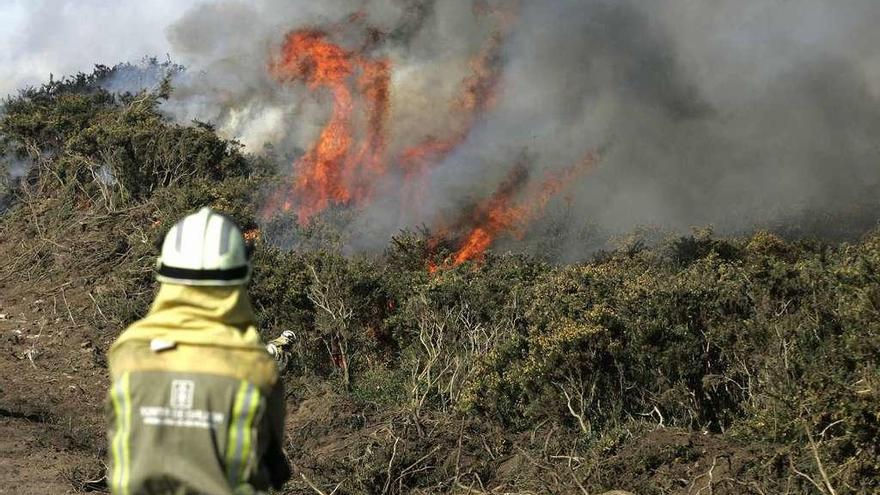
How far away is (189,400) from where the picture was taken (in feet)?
8.25

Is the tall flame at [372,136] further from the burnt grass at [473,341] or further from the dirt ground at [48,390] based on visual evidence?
the dirt ground at [48,390]

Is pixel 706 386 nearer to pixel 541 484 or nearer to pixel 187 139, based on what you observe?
pixel 541 484

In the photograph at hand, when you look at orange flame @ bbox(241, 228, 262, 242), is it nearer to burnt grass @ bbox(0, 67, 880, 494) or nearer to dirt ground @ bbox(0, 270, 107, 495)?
burnt grass @ bbox(0, 67, 880, 494)

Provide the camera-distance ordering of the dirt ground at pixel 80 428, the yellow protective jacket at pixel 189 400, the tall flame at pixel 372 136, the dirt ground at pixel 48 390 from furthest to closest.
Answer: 1. the tall flame at pixel 372 136
2. the dirt ground at pixel 48 390
3. the dirt ground at pixel 80 428
4. the yellow protective jacket at pixel 189 400

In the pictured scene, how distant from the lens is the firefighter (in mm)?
2520

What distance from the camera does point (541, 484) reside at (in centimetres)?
918

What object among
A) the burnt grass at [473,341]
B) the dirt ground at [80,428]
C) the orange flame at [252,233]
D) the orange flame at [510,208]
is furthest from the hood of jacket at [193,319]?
the orange flame at [510,208]

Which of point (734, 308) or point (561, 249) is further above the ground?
point (734, 308)

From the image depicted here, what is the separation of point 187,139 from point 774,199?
2366 cm

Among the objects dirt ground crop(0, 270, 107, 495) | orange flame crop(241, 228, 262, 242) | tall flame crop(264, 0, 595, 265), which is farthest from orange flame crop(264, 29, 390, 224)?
dirt ground crop(0, 270, 107, 495)

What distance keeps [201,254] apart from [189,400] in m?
0.35

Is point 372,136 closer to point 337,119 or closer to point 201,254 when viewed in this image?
point 337,119

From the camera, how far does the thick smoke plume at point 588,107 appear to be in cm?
3841

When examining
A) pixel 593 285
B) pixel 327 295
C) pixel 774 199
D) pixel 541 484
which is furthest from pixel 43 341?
pixel 774 199
